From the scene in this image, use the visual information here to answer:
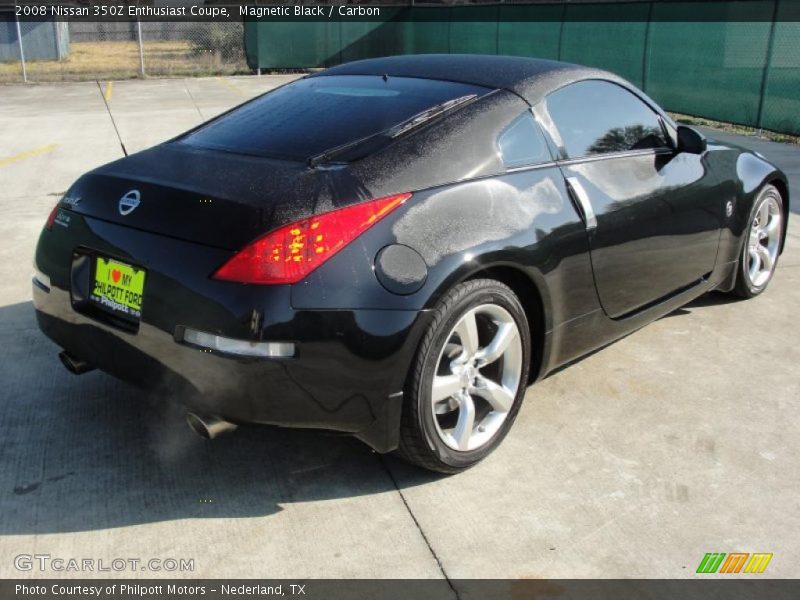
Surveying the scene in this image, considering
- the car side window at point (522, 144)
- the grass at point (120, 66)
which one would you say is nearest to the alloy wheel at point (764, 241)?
the car side window at point (522, 144)

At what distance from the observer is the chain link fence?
2242 centimetres

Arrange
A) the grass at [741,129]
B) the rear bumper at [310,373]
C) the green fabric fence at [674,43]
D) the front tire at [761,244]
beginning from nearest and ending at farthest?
the rear bumper at [310,373]
the front tire at [761,244]
the grass at [741,129]
the green fabric fence at [674,43]

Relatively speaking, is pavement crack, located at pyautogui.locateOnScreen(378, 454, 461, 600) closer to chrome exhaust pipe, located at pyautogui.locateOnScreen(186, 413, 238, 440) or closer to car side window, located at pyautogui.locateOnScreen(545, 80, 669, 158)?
chrome exhaust pipe, located at pyautogui.locateOnScreen(186, 413, 238, 440)

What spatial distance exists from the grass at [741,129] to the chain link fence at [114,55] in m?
13.5

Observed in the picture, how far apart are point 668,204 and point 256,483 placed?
91.5 inches

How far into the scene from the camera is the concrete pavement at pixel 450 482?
9.61 feet

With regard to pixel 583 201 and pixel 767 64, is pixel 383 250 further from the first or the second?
pixel 767 64

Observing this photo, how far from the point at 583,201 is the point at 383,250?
114 centimetres

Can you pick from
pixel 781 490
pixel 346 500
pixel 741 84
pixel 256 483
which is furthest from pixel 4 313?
pixel 741 84

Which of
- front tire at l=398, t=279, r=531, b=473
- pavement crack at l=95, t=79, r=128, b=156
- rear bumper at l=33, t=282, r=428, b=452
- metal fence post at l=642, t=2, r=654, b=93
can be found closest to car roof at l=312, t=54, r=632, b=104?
front tire at l=398, t=279, r=531, b=473

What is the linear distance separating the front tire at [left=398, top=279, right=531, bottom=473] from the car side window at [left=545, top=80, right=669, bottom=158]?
90cm

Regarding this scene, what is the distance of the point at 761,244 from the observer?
17.8ft

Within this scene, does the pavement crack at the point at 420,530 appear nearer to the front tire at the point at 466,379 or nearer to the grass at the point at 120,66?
the front tire at the point at 466,379
